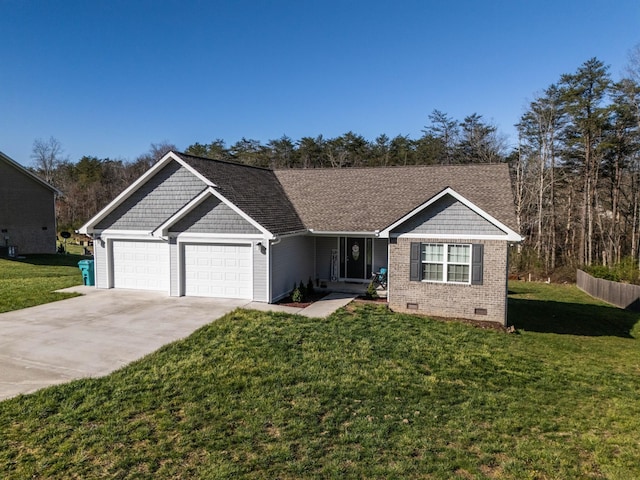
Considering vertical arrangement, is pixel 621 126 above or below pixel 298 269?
above

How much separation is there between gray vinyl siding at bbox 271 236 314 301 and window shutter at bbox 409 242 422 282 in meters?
4.43

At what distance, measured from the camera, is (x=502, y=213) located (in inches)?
626

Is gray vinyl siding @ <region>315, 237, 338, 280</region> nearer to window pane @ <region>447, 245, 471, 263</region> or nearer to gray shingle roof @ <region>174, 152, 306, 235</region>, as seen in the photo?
gray shingle roof @ <region>174, 152, 306, 235</region>

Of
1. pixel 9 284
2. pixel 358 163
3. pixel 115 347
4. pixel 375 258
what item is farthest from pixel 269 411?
pixel 358 163

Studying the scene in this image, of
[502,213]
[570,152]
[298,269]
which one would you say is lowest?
[298,269]

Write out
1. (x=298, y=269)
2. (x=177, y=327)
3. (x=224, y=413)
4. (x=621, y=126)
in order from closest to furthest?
(x=224, y=413) < (x=177, y=327) < (x=298, y=269) < (x=621, y=126)

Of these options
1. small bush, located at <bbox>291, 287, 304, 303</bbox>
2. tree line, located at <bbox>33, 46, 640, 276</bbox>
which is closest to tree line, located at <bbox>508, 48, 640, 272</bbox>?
tree line, located at <bbox>33, 46, 640, 276</bbox>

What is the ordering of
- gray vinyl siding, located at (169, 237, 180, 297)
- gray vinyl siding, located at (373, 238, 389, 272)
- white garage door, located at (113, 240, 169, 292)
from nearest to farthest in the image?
1. gray vinyl siding, located at (169, 237, 180, 297)
2. white garage door, located at (113, 240, 169, 292)
3. gray vinyl siding, located at (373, 238, 389, 272)

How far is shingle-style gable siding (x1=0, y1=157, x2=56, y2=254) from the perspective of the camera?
2978cm

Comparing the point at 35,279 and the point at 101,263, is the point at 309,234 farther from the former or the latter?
the point at 35,279

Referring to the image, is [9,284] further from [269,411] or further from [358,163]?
[358,163]

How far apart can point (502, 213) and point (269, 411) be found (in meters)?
11.8

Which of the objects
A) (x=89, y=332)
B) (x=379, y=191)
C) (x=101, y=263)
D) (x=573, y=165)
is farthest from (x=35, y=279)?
(x=573, y=165)

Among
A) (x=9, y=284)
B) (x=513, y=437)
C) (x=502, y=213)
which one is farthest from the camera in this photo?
(x=9, y=284)
